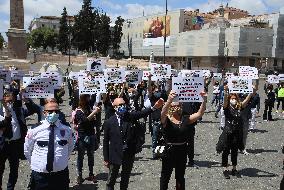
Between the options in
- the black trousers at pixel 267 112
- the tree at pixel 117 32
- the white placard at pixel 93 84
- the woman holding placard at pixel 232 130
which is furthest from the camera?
the tree at pixel 117 32

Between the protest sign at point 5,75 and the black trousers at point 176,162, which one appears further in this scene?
the protest sign at point 5,75

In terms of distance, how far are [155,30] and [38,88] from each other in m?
110

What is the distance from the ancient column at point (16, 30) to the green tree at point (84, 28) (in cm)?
3395

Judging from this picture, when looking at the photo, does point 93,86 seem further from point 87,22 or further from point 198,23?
point 198,23

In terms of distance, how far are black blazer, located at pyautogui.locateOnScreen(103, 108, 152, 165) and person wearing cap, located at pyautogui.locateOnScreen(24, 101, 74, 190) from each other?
55.2 inches

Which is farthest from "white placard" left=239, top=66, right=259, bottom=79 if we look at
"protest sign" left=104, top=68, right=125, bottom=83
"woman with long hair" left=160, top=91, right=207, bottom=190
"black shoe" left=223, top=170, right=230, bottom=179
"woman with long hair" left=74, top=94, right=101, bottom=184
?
"woman with long hair" left=160, top=91, right=207, bottom=190

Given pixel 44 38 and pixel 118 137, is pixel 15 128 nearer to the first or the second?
pixel 118 137

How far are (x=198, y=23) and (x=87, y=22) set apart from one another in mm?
28623

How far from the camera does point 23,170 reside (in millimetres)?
10469

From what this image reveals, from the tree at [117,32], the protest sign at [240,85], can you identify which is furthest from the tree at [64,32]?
the protest sign at [240,85]

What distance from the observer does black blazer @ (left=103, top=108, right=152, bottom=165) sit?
24.8 ft

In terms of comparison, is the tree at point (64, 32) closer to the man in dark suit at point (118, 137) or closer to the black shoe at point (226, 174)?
the black shoe at point (226, 174)

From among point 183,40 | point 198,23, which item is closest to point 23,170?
point 183,40

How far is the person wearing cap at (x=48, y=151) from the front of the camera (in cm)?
607
